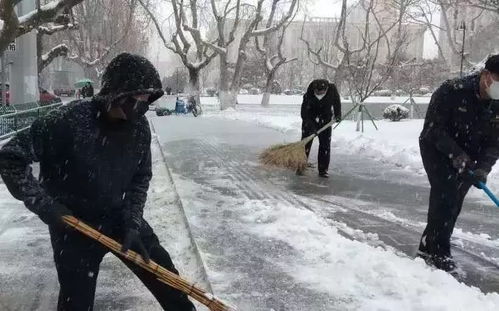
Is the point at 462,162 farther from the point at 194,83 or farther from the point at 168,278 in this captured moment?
the point at 194,83

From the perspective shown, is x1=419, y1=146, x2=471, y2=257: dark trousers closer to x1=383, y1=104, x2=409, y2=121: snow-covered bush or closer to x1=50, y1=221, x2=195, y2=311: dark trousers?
x1=50, y1=221, x2=195, y2=311: dark trousers

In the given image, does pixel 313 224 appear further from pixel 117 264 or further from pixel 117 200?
pixel 117 200

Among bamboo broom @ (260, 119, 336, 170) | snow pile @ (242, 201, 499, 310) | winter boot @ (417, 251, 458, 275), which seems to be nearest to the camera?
snow pile @ (242, 201, 499, 310)

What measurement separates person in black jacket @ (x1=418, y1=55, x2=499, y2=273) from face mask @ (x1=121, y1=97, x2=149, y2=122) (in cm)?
246

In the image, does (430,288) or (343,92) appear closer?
(430,288)

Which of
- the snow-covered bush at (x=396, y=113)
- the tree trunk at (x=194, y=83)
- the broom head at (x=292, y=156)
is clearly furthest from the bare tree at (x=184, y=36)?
the broom head at (x=292, y=156)

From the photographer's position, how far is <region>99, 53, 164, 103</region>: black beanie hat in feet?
7.85

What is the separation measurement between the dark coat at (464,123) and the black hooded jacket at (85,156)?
7.89ft

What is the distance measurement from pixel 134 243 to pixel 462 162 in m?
2.51

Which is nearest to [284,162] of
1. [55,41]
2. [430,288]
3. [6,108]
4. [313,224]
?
[313,224]

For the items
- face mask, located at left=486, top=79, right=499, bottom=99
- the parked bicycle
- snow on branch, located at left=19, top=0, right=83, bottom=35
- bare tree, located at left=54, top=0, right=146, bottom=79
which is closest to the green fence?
snow on branch, located at left=19, top=0, right=83, bottom=35

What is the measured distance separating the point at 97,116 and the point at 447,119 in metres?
2.72

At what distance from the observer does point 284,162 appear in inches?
356

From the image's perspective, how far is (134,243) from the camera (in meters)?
2.55
